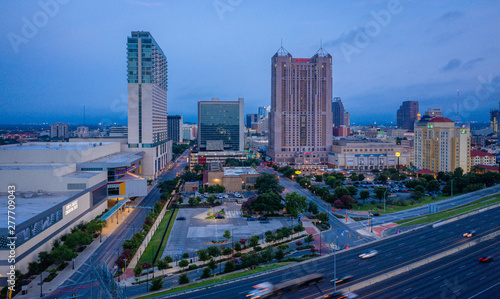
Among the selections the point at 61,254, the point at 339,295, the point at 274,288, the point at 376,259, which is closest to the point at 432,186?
the point at 376,259

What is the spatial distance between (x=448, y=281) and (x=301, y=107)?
63.6 metres

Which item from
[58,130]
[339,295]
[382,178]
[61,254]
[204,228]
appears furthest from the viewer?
[58,130]

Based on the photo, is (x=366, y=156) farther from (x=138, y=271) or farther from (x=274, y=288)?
(x=138, y=271)

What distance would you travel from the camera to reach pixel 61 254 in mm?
21812

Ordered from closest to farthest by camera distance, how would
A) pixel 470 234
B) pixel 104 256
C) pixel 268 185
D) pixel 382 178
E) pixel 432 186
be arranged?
1. pixel 104 256
2. pixel 470 234
3. pixel 268 185
4. pixel 432 186
5. pixel 382 178

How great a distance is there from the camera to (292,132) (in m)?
79.6

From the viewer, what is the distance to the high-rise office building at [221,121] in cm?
8819

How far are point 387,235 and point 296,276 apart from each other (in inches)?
523

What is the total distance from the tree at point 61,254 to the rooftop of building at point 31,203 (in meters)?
2.87

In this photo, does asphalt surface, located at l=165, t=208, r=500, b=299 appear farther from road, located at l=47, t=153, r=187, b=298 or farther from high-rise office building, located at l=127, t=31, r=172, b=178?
high-rise office building, located at l=127, t=31, r=172, b=178

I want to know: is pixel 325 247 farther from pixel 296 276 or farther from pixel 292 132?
pixel 292 132

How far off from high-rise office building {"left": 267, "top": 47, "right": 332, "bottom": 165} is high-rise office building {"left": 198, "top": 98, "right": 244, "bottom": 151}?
1301cm

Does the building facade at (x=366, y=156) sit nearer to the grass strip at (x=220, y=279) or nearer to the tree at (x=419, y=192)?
the tree at (x=419, y=192)

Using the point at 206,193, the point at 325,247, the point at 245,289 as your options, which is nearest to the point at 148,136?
the point at 206,193
